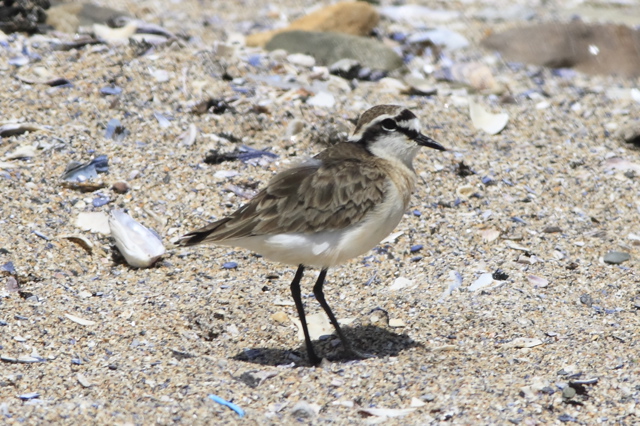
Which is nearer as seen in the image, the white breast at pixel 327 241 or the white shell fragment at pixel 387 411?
the white shell fragment at pixel 387 411

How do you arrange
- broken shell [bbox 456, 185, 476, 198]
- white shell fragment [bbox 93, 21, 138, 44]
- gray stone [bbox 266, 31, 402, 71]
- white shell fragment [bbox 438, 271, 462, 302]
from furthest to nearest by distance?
gray stone [bbox 266, 31, 402, 71] < white shell fragment [bbox 93, 21, 138, 44] < broken shell [bbox 456, 185, 476, 198] < white shell fragment [bbox 438, 271, 462, 302]

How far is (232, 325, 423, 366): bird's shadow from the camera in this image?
17.4 feet

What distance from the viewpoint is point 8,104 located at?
7.91m

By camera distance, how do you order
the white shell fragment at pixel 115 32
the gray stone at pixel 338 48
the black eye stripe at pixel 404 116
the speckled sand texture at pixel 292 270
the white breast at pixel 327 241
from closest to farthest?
the speckled sand texture at pixel 292 270 < the white breast at pixel 327 241 < the black eye stripe at pixel 404 116 < the white shell fragment at pixel 115 32 < the gray stone at pixel 338 48

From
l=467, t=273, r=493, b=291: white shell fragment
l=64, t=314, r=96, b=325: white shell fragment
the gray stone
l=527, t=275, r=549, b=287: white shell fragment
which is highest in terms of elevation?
the gray stone

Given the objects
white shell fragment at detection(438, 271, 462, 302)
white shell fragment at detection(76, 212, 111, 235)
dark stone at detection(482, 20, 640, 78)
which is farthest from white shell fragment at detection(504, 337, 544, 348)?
dark stone at detection(482, 20, 640, 78)

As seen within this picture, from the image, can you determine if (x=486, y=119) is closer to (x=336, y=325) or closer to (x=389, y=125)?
(x=389, y=125)

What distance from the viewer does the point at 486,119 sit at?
883 cm

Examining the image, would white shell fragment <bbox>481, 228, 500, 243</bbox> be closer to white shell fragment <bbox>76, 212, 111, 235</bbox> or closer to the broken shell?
the broken shell

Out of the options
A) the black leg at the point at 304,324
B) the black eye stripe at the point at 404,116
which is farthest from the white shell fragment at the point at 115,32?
the black leg at the point at 304,324

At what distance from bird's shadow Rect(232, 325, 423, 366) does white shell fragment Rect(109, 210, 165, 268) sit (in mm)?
1306

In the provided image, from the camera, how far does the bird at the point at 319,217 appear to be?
520 cm

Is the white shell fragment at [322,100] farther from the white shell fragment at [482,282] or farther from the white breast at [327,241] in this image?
the white breast at [327,241]

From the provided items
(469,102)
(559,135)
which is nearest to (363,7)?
(469,102)
